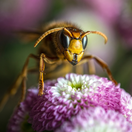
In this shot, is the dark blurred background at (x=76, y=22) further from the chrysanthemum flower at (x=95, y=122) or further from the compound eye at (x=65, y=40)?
the chrysanthemum flower at (x=95, y=122)

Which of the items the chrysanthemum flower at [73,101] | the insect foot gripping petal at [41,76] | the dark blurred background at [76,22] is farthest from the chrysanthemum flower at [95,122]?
the dark blurred background at [76,22]

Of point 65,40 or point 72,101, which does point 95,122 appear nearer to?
point 72,101

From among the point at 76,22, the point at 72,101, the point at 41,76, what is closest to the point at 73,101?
the point at 72,101

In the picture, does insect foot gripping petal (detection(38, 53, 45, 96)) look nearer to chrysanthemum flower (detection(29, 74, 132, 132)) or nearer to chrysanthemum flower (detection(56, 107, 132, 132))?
chrysanthemum flower (detection(29, 74, 132, 132))

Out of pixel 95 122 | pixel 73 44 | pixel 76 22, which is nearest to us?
pixel 95 122

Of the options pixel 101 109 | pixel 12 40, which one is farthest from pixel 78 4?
pixel 101 109

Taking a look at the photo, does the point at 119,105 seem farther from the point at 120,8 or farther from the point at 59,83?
the point at 120,8
